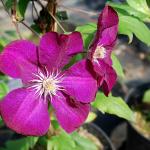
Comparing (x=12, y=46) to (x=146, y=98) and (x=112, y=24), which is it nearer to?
(x=112, y=24)

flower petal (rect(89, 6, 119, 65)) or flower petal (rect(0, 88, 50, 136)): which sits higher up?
flower petal (rect(89, 6, 119, 65))

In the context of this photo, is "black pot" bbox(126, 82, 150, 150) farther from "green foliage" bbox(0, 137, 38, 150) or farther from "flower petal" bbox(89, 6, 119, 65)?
"flower petal" bbox(89, 6, 119, 65)

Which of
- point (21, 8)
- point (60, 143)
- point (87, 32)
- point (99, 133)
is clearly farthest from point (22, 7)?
point (99, 133)

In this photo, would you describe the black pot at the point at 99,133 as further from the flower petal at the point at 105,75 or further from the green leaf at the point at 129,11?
the flower petal at the point at 105,75

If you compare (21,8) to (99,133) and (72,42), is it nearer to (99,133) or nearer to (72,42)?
(72,42)

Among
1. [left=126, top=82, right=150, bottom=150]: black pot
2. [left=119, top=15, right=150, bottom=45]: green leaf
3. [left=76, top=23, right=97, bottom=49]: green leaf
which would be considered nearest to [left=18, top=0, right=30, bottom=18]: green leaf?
[left=76, top=23, right=97, bottom=49]: green leaf
